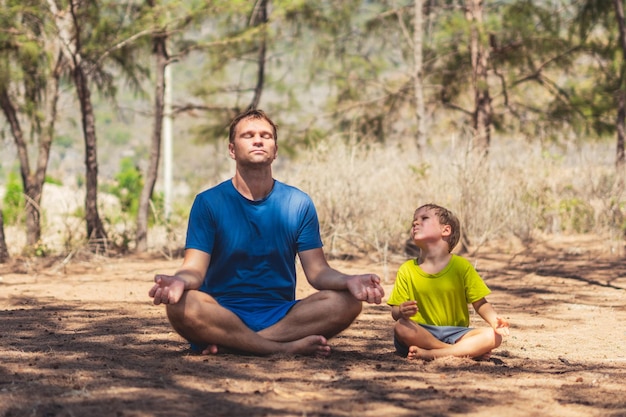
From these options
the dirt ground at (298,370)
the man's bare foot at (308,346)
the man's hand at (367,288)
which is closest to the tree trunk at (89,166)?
the dirt ground at (298,370)

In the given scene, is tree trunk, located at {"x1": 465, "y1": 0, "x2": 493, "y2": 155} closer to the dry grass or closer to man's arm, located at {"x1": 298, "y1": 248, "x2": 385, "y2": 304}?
the dry grass

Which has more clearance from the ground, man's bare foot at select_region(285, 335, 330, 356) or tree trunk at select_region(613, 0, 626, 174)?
tree trunk at select_region(613, 0, 626, 174)

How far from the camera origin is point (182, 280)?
432cm

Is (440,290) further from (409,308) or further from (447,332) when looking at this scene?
(409,308)

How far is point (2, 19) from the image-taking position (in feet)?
38.4

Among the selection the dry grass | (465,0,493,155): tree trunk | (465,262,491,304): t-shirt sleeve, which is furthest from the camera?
(465,0,493,155): tree trunk

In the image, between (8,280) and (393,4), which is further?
(393,4)

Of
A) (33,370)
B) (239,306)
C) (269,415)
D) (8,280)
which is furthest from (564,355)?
(8,280)

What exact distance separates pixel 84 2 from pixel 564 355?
897 centimetres

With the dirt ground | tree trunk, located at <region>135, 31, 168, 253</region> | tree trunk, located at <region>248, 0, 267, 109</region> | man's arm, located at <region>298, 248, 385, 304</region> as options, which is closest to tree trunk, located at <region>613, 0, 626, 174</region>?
→ the dirt ground

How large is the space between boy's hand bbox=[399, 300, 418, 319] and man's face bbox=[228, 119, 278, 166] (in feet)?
3.14

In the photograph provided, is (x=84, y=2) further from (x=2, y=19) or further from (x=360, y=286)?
(x=360, y=286)

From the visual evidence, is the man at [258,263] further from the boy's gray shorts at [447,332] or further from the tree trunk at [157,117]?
the tree trunk at [157,117]

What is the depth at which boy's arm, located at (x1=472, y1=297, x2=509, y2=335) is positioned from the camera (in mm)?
4387
